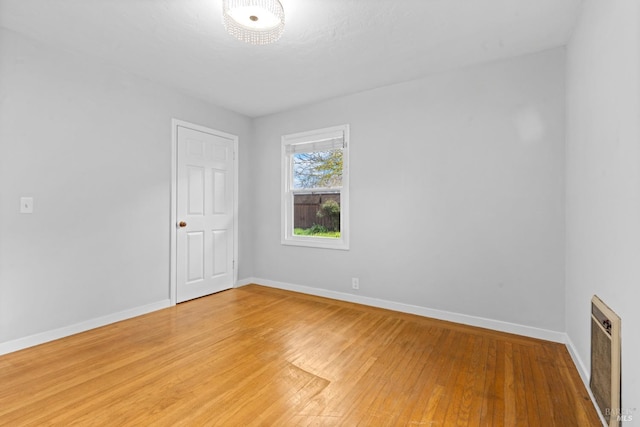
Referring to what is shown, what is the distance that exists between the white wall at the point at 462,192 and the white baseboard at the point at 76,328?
6.65 ft

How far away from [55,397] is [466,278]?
3357 mm

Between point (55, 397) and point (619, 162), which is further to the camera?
point (55, 397)

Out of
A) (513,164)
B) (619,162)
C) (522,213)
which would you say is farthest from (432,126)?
(619,162)

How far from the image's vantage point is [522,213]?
8.94ft

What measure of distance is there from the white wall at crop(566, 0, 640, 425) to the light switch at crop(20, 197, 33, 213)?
3.95 m

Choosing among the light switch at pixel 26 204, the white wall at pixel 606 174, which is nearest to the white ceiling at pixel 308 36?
the white wall at pixel 606 174

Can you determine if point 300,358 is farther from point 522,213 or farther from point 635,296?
point 522,213

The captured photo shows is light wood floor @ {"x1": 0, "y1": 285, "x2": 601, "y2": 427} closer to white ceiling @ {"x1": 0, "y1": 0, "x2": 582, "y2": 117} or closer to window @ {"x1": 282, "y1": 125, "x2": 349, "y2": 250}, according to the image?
window @ {"x1": 282, "y1": 125, "x2": 349, "y2": 250}

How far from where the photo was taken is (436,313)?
10.3 ft

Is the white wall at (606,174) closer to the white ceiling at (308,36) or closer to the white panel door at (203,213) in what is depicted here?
the white ceiling at (308,36)

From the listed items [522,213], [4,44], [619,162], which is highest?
[4,44]

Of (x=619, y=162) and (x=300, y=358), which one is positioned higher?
(x=619, y=162)

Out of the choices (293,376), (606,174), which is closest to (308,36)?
(606,174)

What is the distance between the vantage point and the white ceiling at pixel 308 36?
2.13 meters
